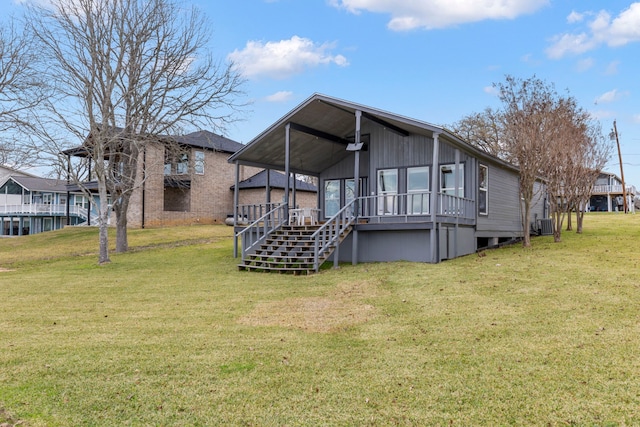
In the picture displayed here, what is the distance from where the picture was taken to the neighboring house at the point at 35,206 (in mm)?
40513

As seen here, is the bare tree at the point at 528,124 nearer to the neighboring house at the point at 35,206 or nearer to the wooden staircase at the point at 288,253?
the wooden staircase at the point at 288,253

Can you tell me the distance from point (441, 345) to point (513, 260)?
24.8 feet

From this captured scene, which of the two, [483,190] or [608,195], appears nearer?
[483,190]

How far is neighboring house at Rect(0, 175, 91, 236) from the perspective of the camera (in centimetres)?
4051

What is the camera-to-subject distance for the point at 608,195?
45156 millimetres

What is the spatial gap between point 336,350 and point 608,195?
4911 centimetres

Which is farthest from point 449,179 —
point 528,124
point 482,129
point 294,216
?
point 482,129

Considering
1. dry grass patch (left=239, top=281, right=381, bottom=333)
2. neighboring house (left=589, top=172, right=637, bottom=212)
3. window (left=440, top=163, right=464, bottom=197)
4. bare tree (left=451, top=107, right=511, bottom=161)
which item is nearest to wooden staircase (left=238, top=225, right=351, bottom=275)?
dry grass patch (left=239, top=281, right=381, bottom=333)

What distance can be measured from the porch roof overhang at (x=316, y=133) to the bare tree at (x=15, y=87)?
8.09 metres

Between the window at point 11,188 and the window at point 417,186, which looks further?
the window at point 11,188

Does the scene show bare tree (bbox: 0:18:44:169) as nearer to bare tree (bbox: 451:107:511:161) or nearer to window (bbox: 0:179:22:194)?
bare tree (bbox: 451:107:511:161)

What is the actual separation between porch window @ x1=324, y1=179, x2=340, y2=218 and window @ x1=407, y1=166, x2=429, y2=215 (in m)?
3.49

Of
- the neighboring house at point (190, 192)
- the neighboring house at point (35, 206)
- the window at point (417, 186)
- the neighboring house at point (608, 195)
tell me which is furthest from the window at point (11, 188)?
the neighboring house at point (608, 195)

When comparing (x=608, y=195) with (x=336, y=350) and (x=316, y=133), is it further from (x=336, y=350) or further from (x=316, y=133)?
(x=336, y=350)
